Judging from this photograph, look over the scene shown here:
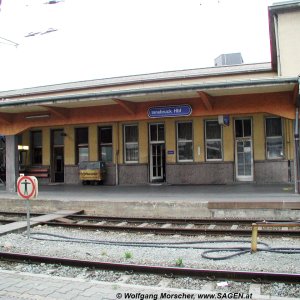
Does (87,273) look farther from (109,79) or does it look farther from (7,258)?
(109,79)

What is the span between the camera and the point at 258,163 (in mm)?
18812

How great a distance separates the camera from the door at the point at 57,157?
75.6ft

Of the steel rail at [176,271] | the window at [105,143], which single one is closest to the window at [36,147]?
the window at [105,143]

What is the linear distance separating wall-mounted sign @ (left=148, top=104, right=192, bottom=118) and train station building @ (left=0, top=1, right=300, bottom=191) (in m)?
0.04

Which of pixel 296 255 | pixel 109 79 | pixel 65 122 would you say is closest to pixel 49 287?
pixel 296 255

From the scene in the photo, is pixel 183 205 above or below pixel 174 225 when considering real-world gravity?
above

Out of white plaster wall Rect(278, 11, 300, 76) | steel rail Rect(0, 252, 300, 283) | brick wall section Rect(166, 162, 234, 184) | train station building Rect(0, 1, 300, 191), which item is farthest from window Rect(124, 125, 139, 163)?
steel rail Rect(0, 252, 300, 283)

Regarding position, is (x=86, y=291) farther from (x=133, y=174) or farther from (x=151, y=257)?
(x=133, y=174)

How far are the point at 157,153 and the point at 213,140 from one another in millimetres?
2960

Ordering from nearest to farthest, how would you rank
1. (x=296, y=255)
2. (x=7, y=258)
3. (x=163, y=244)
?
(x=296, y=255), (x=7, y=258), (x=163, y=244)

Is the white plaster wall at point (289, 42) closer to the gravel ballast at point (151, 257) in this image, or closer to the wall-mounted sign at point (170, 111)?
the wall-mounted sign at point (170, 111)

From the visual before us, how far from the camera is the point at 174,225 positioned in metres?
11.3

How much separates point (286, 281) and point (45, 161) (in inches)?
760

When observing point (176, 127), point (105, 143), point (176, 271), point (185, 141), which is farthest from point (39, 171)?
point (176, 271)
